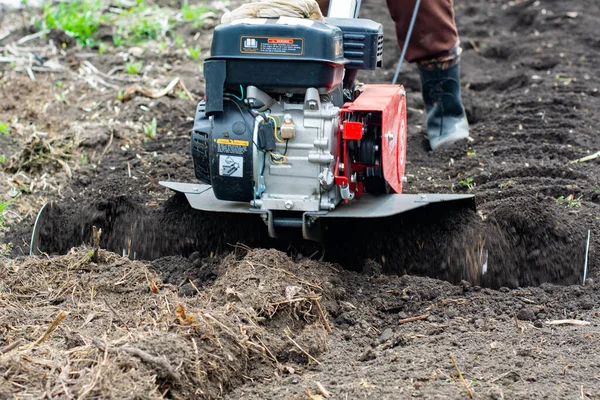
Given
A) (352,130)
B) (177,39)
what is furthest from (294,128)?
(177,39)

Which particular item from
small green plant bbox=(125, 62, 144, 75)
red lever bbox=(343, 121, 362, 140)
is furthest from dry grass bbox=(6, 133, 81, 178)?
red lever bbox=(343, 121, 362, 140)

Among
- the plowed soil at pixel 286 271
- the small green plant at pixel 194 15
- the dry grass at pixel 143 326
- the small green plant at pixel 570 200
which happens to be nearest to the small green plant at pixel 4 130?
the plowed soil at pixel 286 271

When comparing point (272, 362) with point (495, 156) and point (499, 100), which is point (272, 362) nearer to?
point (495, 156)

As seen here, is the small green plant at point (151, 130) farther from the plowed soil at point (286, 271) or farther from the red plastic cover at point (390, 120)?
the red plastic cover at point (390, 120)

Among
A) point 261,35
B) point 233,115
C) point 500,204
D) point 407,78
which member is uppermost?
point 261,35

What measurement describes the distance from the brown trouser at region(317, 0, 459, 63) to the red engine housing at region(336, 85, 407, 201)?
5.25ft

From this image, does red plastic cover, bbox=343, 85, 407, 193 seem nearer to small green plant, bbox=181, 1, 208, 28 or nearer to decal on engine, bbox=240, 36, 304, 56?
decal on engine, bbox=240, 36, 304, 56

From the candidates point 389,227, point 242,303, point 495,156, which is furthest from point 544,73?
point 242,303

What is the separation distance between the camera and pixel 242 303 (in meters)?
3.42

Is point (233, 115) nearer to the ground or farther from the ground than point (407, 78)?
farther from the ground

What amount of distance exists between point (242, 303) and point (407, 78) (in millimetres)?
4795

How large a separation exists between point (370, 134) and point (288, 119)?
40cm

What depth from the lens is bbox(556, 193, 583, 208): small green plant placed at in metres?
4.66

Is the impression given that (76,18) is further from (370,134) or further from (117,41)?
(370,134)
